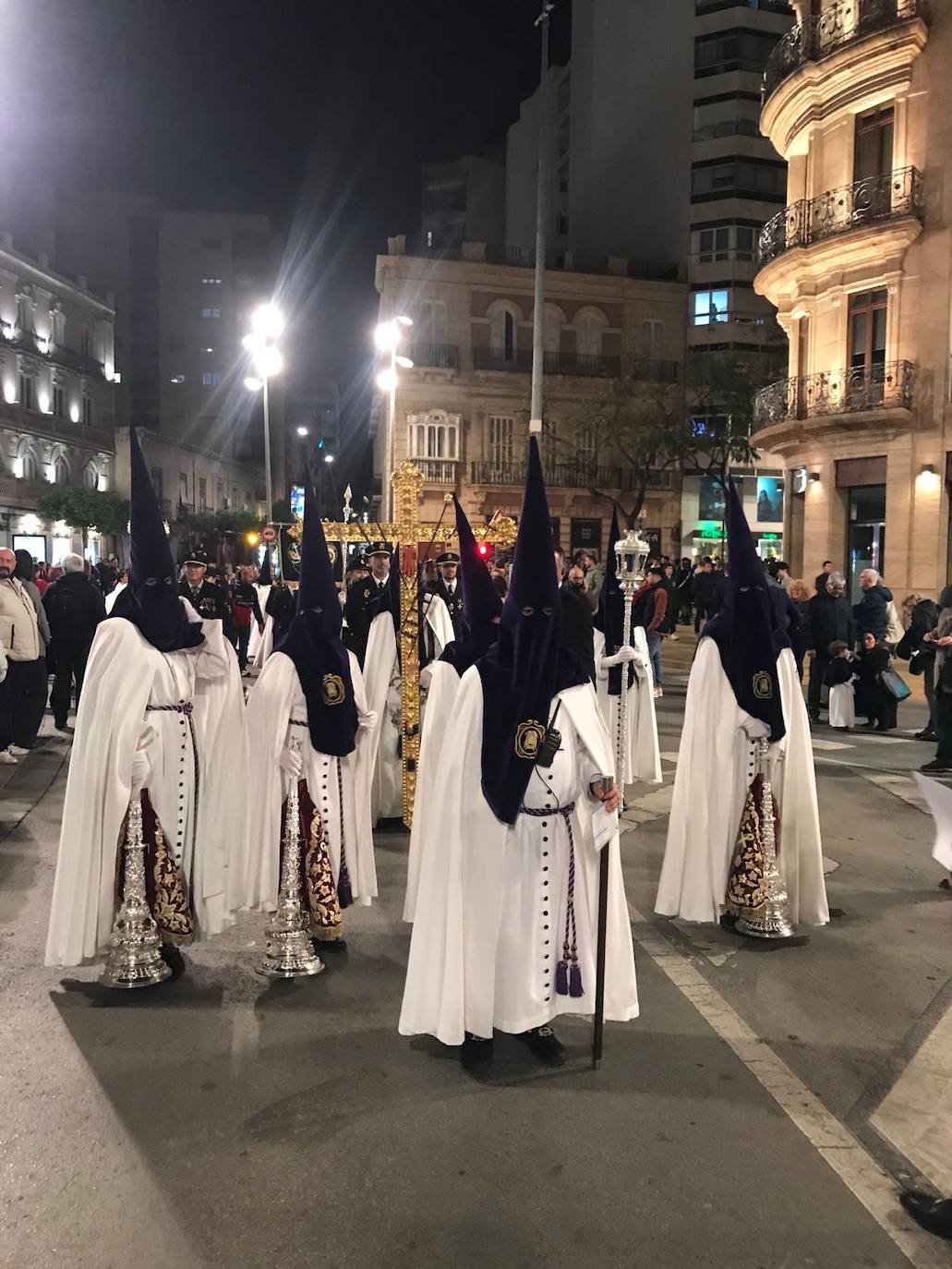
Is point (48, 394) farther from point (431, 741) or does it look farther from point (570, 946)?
point (570, 946)

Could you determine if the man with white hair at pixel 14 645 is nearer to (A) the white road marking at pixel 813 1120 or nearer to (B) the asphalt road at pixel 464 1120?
(B) the asphalt road at pixel 464 1120

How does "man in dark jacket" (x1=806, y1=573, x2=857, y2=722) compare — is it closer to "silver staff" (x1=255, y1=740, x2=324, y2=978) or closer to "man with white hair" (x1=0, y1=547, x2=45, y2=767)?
"man with white hair" (x1=0, y1=547, x2=45, y2=767)

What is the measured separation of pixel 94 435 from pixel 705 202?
108 ft

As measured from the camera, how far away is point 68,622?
12055mm

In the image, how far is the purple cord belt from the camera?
4.10 m

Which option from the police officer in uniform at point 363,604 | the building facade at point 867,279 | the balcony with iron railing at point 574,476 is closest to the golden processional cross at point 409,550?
the police officer in uniform at point 363,604

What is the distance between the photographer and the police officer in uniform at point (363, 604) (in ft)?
28.1

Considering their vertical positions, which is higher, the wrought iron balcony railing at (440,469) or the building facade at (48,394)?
the building facade at (48,394)

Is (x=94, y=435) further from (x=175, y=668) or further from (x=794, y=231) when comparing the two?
(x=175, y=668)

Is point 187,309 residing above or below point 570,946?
above

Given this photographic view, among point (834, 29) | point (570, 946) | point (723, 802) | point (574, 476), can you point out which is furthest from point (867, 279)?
point (570, 946)

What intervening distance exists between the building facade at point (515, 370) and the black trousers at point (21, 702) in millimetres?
26223

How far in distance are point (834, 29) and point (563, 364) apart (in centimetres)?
1825

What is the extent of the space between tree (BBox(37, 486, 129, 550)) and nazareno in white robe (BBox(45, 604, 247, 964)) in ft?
133
